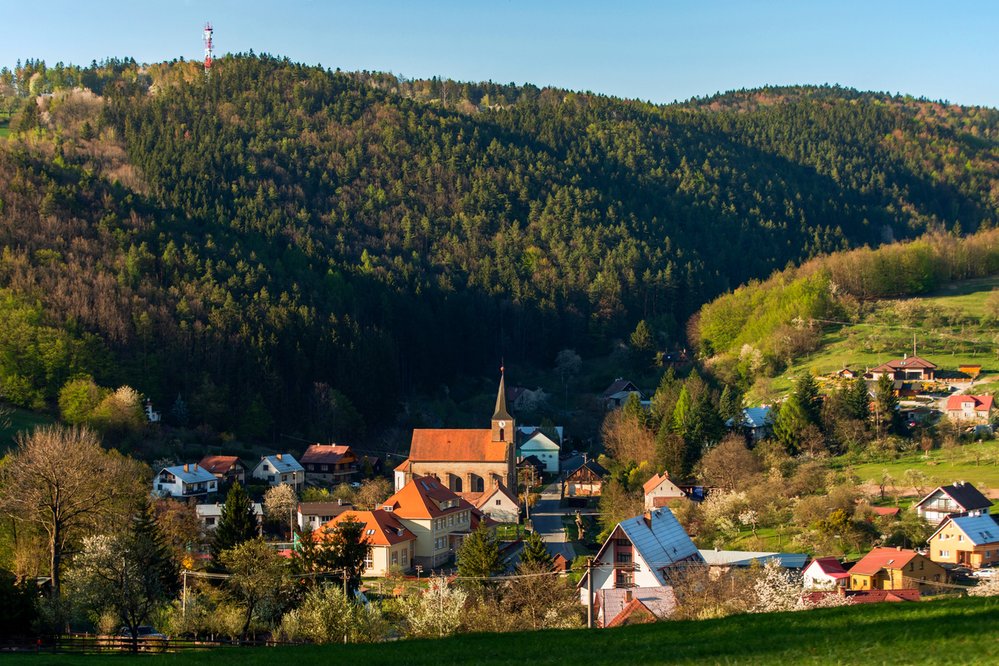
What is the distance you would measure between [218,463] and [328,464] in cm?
616

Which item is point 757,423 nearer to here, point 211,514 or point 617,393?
point 617,393

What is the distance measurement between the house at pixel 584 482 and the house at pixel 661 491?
839 cm

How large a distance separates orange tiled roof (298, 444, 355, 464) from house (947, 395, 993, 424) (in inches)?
1175

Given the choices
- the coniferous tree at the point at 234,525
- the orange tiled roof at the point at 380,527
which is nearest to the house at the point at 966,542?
the orange tiled roof at the point at 380,527

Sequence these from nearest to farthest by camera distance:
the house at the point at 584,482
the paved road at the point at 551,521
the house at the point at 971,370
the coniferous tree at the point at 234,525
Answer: the coniferous tree at the point at 234,525 → the paved road at the point at 551,521 → the house at the point at 584,482 → the house at the point at 971,370

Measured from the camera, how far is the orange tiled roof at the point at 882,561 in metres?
32.2

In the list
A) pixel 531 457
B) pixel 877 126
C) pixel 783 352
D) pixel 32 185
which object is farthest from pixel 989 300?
pixel 877 126

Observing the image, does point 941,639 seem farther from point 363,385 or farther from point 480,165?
point 480,165

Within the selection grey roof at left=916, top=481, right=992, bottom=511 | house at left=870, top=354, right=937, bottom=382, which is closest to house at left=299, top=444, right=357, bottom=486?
house at left=870, top=354, right=937, bottom=382

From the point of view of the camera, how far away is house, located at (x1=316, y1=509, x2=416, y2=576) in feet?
133

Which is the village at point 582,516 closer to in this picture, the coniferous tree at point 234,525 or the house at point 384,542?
the house at point 384,542

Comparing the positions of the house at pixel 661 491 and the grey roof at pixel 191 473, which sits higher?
the grey roof at pixel 191 473

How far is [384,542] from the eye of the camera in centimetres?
4069

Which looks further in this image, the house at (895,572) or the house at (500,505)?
the house at (500,505)
